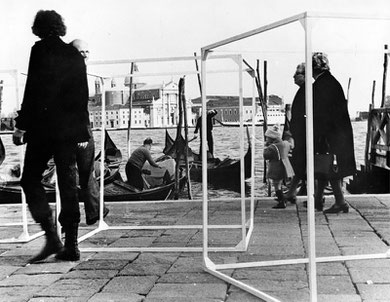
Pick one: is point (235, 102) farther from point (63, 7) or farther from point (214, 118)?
point (63, 7)

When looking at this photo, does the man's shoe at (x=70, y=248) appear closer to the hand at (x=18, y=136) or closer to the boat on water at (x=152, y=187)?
the hand at (x=18, y=136)

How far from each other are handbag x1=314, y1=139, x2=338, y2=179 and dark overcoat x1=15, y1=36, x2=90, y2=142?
1688mm

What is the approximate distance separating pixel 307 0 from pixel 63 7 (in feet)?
5.29

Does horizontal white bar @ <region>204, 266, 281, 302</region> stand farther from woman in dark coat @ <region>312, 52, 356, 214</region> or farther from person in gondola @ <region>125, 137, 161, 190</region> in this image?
person in gondola @ <region>125, 137, 161, 190</region>

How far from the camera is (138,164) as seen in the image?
622 cm

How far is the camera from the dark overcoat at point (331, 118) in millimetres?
4105

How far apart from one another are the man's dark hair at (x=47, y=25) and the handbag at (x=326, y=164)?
1.84 meters

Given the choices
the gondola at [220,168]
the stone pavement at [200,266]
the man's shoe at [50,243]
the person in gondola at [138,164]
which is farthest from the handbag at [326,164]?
the person in gondola at [138,164]

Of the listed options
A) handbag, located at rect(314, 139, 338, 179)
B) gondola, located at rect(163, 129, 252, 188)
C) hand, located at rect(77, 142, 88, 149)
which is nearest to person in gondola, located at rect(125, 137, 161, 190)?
gondola, located at rect(163, 129, 252, 188)

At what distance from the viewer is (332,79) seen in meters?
4.07

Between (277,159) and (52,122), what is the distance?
2225 millimetres

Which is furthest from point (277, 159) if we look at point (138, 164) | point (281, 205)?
point (138, 164)

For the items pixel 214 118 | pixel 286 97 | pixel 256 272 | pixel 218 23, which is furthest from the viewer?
pixel 218 23

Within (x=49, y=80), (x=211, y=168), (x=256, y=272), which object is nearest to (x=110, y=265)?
(x=256, y=272)
